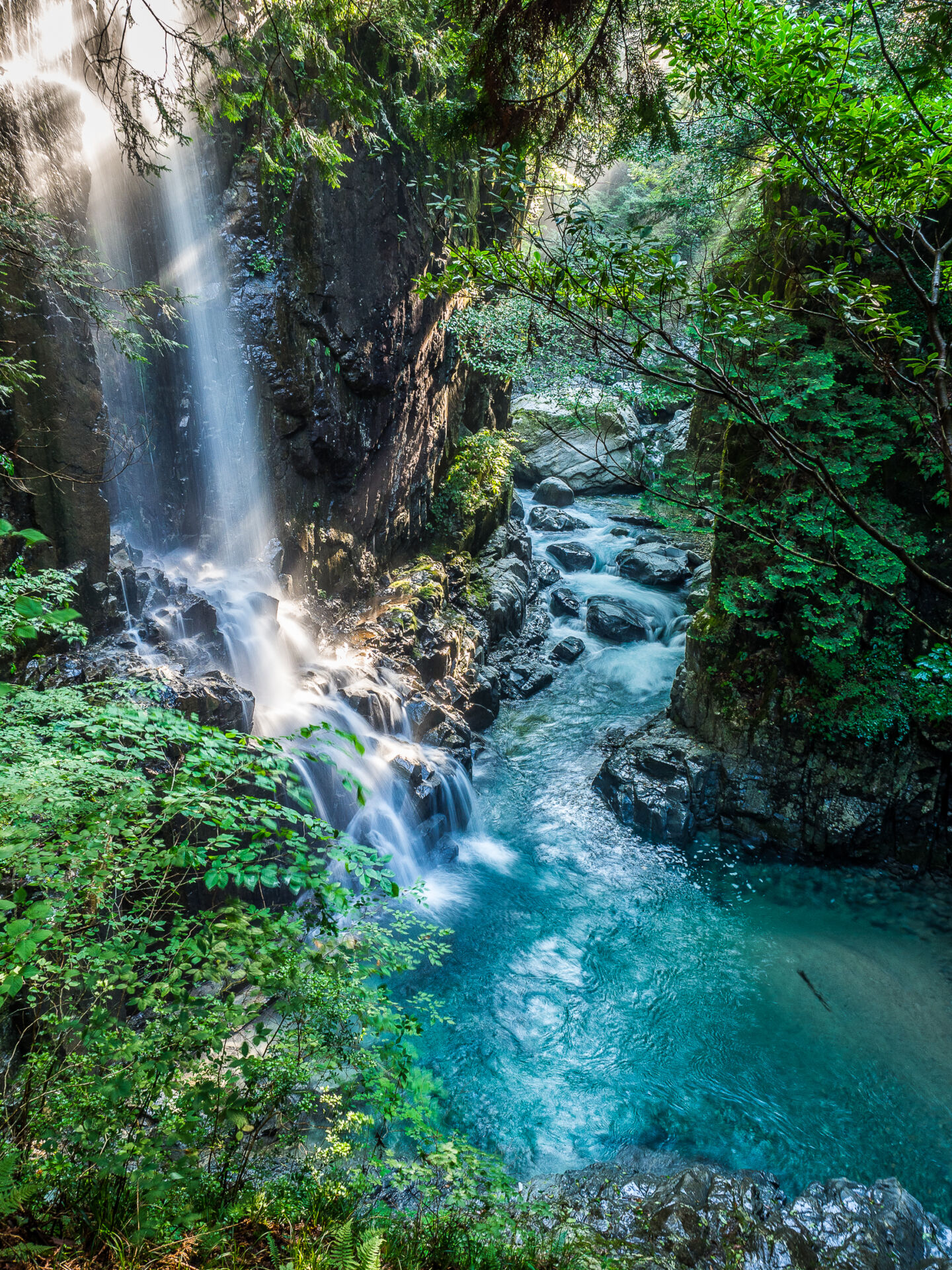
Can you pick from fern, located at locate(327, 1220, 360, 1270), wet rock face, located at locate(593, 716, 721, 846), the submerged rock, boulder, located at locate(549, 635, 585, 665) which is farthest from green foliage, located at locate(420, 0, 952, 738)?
the submerged rock

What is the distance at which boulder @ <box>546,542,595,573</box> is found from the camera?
16188 mm

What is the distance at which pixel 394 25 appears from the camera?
5320 mm

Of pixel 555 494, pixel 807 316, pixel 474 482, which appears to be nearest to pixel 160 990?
pixel 807 316

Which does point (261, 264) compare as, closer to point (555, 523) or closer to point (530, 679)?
point (530, 679)

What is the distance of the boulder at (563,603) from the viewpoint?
14406 mm

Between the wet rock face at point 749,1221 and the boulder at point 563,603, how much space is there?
11.0 metres

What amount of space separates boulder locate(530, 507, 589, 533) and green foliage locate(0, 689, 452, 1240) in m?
15.5

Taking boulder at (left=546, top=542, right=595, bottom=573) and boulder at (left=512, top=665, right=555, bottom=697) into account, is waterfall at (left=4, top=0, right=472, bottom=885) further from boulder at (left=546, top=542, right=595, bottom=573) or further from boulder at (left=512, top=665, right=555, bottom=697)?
boulder at (left=546, top=542, right=595, bottom=573)

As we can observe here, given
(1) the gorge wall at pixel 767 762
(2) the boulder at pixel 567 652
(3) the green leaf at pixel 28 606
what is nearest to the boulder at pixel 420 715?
(1) the gorge wall at pixel 767 762

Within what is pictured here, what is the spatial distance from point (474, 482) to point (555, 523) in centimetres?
475

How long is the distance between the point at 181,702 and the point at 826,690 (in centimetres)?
751

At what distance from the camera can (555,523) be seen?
17922mm

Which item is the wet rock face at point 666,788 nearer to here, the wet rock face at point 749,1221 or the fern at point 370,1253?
the wet rock face at point 749,1221

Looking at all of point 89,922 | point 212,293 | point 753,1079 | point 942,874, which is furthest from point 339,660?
point 942,874
